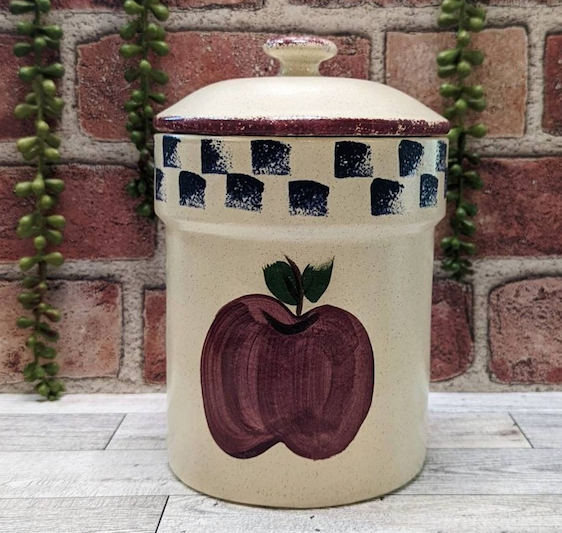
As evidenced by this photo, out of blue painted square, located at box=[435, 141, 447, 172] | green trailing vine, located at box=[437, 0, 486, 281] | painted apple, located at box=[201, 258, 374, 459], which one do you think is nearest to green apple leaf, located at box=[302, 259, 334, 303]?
painted apple, located at box=[201, 258, 374, 459]

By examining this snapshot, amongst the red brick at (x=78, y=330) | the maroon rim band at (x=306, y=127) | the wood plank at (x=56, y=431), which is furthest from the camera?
the red brick at (x=78, y=330)

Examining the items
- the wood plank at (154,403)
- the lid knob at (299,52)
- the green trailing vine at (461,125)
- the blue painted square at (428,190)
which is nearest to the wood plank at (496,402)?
the wood plank at (154,403)

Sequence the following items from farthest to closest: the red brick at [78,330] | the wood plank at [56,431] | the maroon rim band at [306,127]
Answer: the red brick at [78,330]
the wood plank at [56,431]
the maroon rim band at [306,127]

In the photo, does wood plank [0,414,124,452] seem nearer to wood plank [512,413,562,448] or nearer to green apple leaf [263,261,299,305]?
green apple leaf [263,261,299,305]

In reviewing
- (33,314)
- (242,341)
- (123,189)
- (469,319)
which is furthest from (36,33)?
(469,319)

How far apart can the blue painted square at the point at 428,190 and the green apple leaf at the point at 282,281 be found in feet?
0.38

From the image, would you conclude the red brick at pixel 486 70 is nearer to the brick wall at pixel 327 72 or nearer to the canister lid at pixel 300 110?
the brick wall at pixel 327 72

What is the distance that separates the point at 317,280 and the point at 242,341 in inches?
2.8

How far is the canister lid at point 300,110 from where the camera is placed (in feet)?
1.62

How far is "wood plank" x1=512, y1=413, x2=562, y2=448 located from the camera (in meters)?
0.64

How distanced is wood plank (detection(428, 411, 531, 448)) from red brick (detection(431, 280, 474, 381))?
66mm

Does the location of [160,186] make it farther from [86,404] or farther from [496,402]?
[496,402]

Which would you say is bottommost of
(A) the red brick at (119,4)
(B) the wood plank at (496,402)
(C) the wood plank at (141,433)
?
(C) the wood plank at (141,433)

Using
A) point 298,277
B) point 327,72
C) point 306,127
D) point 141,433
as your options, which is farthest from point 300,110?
point 141,433
